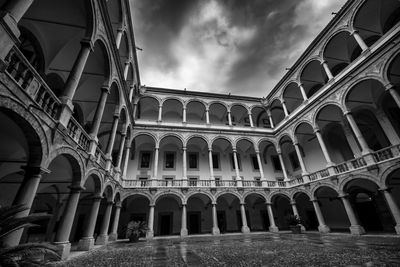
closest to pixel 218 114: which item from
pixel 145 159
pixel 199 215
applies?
pixel 145 159

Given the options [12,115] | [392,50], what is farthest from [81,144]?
[392,50]

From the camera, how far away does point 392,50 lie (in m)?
10.6

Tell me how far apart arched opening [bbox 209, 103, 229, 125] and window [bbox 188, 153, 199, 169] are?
200 inches

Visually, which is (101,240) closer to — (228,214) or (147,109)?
(228,214)

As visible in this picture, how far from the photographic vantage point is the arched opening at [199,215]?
17.7 metres

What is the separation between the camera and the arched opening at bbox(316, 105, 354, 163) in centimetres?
1541

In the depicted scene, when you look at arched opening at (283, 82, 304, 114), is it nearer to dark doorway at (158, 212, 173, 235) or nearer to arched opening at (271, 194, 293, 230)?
arched opening at (271, 194, 293, 230)

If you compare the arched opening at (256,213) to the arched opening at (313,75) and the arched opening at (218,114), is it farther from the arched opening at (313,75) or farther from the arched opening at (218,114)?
the arched opening at (313,75)

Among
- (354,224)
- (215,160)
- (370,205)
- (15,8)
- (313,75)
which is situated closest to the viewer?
(15,8)

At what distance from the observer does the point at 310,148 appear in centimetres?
1944

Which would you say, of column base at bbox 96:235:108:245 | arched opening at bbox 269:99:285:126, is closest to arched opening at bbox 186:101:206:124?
arched opening at bbox 269:99:285:126

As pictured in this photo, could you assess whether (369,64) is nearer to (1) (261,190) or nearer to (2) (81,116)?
(1) (261,190)

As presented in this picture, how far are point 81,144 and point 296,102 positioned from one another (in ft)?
71.9

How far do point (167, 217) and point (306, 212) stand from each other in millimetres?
14172
